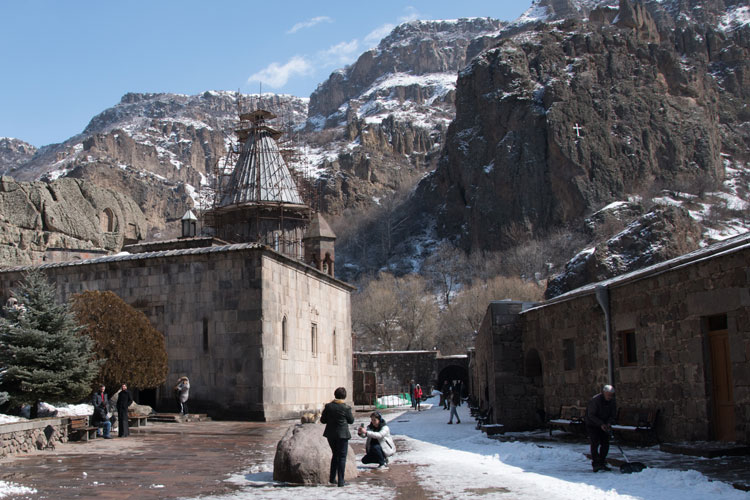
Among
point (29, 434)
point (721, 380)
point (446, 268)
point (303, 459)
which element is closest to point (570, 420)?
point (721, 380)

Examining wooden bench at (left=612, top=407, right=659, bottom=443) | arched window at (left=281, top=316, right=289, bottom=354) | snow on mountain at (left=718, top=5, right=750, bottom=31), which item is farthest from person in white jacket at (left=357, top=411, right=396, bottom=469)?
snow on mountain at (left=718, top=5, right=750, bottom=31)

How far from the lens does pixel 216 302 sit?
19.6 m

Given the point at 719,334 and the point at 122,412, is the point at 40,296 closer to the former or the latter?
the point at 122,412

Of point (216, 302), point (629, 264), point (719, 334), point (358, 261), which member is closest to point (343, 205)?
point (358, 261)

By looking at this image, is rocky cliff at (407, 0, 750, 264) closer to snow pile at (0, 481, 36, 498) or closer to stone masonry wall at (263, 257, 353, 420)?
stone masonry wall at (263, 257, 353, 420)

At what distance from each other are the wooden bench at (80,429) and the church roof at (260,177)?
52.5 feet

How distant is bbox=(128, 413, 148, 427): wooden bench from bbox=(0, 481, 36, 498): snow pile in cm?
827

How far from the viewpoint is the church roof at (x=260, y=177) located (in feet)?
98.0

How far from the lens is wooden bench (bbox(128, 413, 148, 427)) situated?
16.7 m

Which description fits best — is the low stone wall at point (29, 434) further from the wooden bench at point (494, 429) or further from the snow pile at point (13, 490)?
the wooden bench at point (494, 429)

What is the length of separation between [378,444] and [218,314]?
32.8 ft

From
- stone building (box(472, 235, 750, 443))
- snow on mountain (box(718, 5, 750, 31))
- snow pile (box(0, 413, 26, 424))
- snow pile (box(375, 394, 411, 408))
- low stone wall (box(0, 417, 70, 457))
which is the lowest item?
snow pile (box(375, 394, 411, 408))

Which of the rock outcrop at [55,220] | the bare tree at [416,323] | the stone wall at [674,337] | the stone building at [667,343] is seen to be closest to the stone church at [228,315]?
the rock outcrop at [55,220]

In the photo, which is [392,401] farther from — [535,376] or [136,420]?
[136,420]
